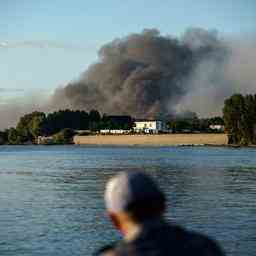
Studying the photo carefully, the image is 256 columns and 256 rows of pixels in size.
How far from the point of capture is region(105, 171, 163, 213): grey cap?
3.04 m

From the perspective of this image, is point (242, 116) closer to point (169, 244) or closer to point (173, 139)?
point (173, 139)

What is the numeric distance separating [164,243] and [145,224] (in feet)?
0.48

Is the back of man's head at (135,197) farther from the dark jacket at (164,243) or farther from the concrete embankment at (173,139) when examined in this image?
the concrete embankment at (173,139)

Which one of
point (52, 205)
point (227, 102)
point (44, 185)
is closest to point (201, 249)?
point (52, 205)

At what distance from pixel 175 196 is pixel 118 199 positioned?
28525 millimetres

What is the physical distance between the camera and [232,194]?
32594 millimetres

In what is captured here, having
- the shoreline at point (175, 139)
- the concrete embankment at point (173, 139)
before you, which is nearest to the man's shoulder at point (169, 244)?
the shoreline at point (175, 139)

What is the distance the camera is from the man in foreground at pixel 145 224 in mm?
2945

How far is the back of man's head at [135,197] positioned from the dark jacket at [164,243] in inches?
2.3

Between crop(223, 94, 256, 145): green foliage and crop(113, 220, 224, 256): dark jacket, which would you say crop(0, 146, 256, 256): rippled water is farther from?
crop(223, 94, 256, 145): green foliage

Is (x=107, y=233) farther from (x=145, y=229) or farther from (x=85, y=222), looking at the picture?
(x=145, y=229)

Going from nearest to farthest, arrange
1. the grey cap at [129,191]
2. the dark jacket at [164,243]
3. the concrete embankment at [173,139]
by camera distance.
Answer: the dark jacket at [164,243] → the grey cap at [129,191] → the concrete embankment at [173,139]

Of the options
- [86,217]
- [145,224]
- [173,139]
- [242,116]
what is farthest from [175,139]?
[145,224]

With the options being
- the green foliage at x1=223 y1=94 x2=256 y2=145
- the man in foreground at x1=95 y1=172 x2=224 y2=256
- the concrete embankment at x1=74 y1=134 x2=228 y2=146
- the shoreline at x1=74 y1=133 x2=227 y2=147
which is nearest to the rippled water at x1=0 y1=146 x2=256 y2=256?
the man in foreground at x1=95 y1=172 x2=224 y2=256
